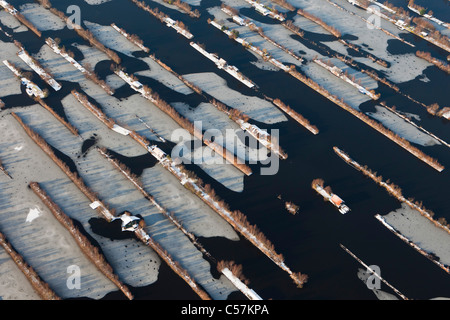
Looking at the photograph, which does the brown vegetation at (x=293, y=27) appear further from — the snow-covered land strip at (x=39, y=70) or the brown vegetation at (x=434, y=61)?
the snow-covered land strip at (x=39, y=70)

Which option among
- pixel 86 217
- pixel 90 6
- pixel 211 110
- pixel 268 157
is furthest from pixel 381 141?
pixel 90 6

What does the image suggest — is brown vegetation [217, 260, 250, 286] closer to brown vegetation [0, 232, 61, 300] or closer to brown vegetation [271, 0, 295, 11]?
brown vegetation [0, 232, 61, 300]

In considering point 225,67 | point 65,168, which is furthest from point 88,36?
point 65,168

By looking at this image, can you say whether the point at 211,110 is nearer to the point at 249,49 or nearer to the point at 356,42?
the point at 249,49

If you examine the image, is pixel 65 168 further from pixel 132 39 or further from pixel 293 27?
pixel 293 27

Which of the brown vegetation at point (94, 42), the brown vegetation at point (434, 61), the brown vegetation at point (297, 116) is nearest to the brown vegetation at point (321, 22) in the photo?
the brown vegetation at point (434, 61)

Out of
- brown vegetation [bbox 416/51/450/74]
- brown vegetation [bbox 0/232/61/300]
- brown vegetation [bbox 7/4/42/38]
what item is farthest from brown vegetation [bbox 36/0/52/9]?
brown vegetation [bbox 416/51/450/74]
